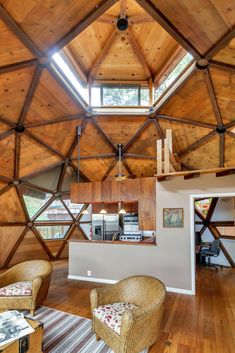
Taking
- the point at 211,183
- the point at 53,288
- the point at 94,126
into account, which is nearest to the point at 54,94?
the point at 94,126

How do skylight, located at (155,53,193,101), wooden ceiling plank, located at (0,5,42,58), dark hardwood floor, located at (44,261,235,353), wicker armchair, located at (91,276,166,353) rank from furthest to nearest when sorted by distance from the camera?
skylight, located at (155,53,193,101)
wooden ceiling plank, located at (0,5,42,58)
dark hardwood floor, located at (44,261,235,353)
wicker armchair, located at (91,276,166,353)

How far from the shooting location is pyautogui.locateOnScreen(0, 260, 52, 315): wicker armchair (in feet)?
12.5

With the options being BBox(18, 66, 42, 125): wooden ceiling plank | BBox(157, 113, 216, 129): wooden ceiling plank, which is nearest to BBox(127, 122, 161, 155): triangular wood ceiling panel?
BBox(157, 113, 216, 129): wooden ceiling plank

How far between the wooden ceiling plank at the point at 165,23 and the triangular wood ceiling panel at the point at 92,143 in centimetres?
359

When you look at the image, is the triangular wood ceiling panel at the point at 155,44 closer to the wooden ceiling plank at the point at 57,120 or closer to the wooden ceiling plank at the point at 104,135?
the wooden ceiling plank at the point at 104,135

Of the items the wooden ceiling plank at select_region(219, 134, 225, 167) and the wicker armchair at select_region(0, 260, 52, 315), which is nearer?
the wicker armchair at select_region(0, 260, 52, 315)

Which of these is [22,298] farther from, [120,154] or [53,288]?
[120,154]

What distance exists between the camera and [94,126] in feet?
24.2

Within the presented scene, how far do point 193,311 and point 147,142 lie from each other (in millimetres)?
5265

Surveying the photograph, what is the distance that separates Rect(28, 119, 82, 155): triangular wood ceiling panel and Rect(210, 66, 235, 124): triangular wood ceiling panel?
3809 mm

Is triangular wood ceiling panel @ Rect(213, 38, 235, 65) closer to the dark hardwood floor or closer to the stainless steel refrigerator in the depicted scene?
the dark hardwood floor

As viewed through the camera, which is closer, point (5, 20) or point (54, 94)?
point (5, 20)

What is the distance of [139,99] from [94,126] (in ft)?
5.40

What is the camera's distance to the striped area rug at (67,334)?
294 centimetres
